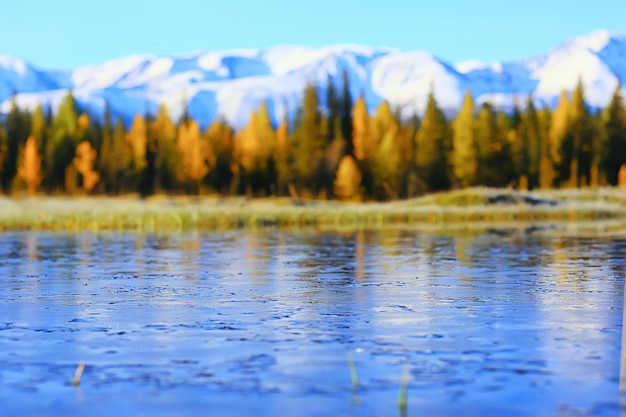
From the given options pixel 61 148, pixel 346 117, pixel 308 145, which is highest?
pixel 346 117

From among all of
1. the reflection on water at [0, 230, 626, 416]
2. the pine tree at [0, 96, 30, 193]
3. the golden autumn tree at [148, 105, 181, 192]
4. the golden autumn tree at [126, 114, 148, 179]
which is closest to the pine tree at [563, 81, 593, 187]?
the golden autumn tree at [148, 105, 181, 192]

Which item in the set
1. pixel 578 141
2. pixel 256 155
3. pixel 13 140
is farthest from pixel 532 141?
pixel 13 140

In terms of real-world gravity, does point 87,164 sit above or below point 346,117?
below

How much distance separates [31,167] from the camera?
114 m

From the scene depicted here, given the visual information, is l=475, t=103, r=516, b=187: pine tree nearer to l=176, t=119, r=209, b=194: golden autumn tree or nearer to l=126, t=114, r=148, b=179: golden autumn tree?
l=176, t=119, r=209, b=194: golden autumn tree

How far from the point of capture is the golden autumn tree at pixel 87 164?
114 meters

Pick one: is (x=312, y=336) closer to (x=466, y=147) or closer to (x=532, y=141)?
(x=466, y=147)

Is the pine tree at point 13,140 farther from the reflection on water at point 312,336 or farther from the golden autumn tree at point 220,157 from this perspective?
the reflection on water at point 312,336

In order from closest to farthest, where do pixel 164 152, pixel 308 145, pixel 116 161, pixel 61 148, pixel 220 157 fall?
1. pixel 308 145
2. pixel 116 161
3. pixel 61 148
4. pixel 164 152
5. pixel 220 157

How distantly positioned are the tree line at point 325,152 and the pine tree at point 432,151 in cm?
11

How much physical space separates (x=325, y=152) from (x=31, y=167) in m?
30.5

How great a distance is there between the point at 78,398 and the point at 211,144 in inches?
4191

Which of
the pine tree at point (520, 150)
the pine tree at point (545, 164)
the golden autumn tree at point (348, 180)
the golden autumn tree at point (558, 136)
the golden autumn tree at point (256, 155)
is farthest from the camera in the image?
the golden autumn tree at point (558, 136)

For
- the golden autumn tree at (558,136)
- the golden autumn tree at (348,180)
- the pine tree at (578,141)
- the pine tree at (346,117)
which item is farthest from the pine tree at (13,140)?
the pine tree at (578,141)
